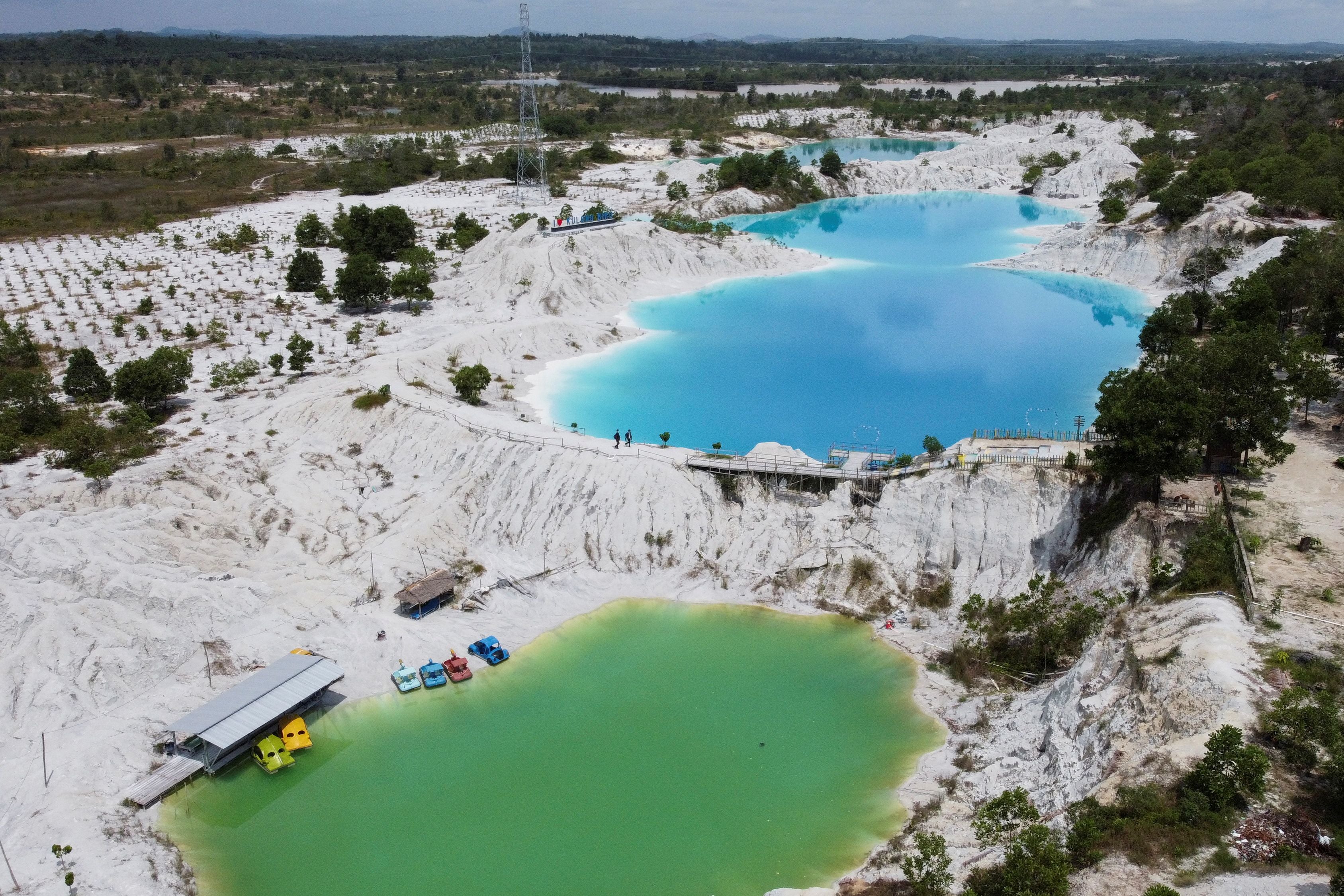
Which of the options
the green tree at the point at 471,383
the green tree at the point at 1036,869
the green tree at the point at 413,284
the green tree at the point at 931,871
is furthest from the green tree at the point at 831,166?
the green tree at the point at 1036,869

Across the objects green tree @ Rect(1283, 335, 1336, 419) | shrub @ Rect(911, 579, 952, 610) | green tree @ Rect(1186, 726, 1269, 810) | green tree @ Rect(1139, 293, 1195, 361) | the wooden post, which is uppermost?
green tree @ Rect(1283, 335, 1336, 419)

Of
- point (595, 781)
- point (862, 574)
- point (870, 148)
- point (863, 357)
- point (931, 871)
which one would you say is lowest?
point (595, 781)

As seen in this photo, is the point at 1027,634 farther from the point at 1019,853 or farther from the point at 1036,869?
the point at 1036,869

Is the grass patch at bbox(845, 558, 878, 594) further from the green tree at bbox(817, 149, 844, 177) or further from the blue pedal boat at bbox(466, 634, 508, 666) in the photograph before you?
the green tree at bbox(817, 149, 844, 177)

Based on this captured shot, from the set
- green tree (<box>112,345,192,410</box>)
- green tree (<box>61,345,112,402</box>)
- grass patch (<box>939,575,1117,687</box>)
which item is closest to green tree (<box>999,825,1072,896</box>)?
grass patch (<box>939,575,1117,687</box>)

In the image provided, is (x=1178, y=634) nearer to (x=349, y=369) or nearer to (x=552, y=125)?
(x=349, y=369)

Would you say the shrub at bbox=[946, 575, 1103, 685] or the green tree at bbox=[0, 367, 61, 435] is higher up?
the green tree at bbox=[0, 367, 61, 435]

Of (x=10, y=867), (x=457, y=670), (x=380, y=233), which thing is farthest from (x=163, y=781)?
(x=380, y=233)
